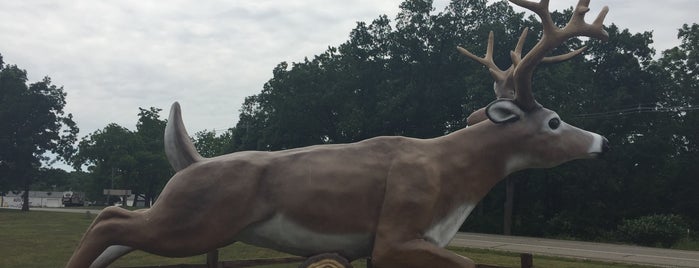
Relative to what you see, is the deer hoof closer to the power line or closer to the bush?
the bush

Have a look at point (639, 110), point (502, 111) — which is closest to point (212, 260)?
point (502, 111)

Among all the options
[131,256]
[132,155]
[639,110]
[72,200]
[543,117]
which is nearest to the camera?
[543,117]

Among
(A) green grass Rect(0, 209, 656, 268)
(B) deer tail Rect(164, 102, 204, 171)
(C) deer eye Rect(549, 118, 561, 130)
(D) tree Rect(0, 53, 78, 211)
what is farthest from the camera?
(D) tree Rect(0, 53, 78, 211)

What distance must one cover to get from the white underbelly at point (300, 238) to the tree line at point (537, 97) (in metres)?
20.7

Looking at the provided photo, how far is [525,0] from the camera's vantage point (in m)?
4.92

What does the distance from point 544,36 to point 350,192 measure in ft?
6.56

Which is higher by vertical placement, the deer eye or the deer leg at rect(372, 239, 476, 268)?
the deer eye

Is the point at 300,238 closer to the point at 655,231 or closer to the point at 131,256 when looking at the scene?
the point at 131,256

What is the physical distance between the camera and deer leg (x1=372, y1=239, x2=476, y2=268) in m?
4.12

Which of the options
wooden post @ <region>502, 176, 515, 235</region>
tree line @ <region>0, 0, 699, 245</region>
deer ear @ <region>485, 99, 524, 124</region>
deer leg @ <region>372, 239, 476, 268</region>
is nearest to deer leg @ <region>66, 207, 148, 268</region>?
deer leg @ <region>372, 239, 476, 268</region>

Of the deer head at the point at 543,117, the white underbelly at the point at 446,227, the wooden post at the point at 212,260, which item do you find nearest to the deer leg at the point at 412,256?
the white underbelly at the point at 446,227

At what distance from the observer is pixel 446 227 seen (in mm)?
4434

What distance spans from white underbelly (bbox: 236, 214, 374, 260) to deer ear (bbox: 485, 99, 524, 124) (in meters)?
1.29

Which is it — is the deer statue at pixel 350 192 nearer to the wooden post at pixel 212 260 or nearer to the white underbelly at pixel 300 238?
the white underbelly at pixel 300 238
